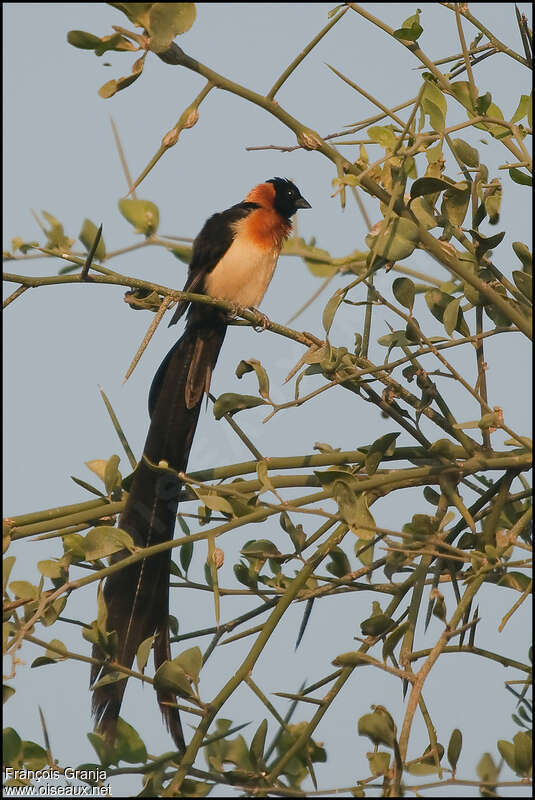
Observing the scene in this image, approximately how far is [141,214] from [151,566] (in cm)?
72

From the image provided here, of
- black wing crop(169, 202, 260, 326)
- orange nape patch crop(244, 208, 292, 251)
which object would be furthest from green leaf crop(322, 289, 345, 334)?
orange nape patch crop(244, 208, 292, 251)

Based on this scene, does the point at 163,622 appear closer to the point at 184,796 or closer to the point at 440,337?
the point at 184,796

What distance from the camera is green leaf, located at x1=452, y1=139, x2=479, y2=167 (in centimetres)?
145

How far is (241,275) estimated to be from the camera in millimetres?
3195

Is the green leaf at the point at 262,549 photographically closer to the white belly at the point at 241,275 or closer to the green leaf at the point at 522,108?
the green leaf at the point at 522,108

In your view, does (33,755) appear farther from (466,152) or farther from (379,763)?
(466,152)

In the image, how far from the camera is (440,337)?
1467mm

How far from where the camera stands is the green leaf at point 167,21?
43.6 inches

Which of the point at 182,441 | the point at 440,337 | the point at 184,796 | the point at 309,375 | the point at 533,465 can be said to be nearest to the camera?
the point at 184,796

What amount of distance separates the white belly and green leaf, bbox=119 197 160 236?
164 cm

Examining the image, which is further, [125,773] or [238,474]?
[238,474]

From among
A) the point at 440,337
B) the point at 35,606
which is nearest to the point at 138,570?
the point at 35,606

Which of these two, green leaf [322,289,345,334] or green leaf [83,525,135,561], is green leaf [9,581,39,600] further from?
green leaf [322,289,345,334]

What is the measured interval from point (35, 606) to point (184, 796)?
1.11 ft
